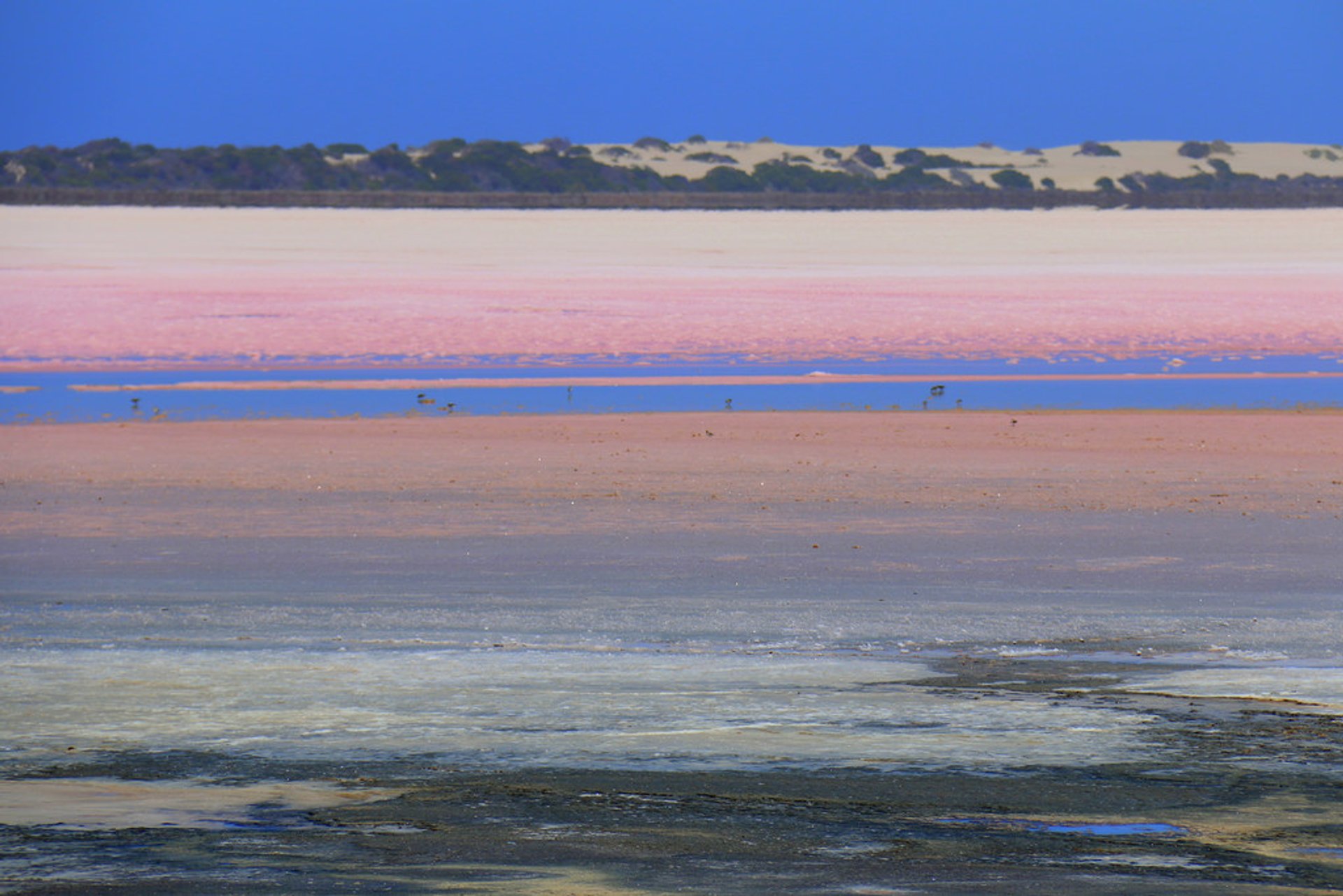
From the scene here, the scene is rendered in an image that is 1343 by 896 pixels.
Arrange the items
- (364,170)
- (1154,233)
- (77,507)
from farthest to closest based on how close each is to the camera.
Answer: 1. (364,170)
2. (1154,233)
3. (77,507)

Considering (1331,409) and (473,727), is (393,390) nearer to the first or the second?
(1331,409)

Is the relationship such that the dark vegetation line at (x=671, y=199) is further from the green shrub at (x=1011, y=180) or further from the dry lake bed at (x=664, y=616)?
the dry lake bed at (x=664, y=616)

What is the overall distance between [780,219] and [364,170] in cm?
3550

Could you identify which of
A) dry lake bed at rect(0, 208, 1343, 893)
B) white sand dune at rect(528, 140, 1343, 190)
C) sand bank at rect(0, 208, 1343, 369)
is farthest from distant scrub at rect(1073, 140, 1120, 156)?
dry lake bed at rect(0, 208, 1343, 893)

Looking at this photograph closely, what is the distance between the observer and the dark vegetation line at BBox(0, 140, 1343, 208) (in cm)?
7517

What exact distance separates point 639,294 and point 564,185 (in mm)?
60056

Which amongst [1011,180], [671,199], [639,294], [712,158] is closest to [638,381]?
[639,294]

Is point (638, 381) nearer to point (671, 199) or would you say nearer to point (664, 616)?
point (664, 616)

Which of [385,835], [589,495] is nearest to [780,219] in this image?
[589,495]

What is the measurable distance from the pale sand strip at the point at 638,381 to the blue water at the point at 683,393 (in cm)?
14

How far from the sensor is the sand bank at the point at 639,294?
2366 centimetres

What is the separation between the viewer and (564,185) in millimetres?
88562

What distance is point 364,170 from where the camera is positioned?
3536 inches

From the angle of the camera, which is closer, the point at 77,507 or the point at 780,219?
the point at 77,507
